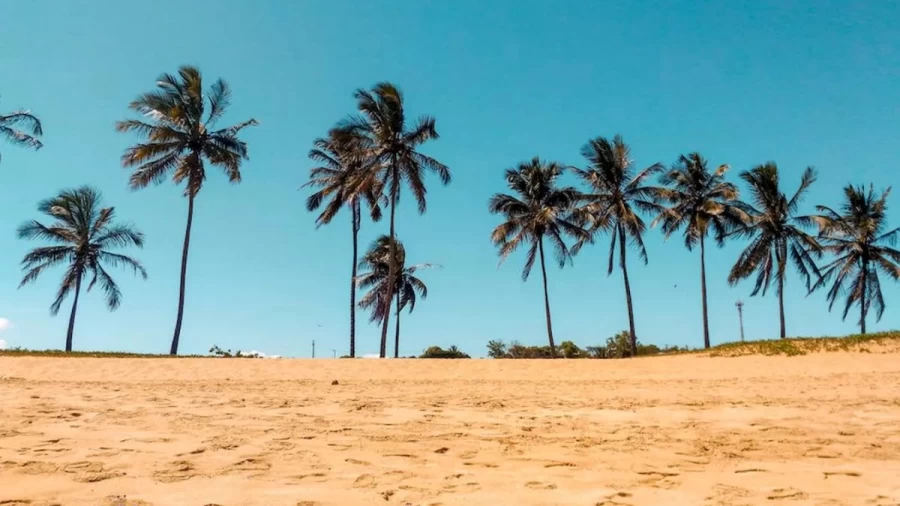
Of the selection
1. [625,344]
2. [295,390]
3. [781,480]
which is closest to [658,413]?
[781,480]

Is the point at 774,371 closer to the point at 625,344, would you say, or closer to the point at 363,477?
the point at 363,477

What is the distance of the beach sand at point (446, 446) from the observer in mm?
3592

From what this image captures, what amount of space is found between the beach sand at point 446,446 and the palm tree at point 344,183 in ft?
55.1

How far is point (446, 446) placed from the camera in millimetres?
5051

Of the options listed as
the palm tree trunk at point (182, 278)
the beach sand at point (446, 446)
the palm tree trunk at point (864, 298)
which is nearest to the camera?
the beach sand at point (446, 446)

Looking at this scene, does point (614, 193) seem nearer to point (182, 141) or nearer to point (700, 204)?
point (700, 204)

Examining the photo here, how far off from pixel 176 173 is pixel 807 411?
948 inches

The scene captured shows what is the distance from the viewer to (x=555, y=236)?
28.4 m

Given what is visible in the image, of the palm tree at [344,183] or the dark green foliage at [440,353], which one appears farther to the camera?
the dark green foliage at [440,353]

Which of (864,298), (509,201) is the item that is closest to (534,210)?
(509,201)

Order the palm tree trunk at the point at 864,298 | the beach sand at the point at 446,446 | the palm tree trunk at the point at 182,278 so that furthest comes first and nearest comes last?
the palm tree trunk at the point at 864,298
the palm tree trunk at the point at 182,278
the beach sand at the point at 446,446

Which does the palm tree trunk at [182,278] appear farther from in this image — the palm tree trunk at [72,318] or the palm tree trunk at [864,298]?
the palm tree trunk at [864,298]

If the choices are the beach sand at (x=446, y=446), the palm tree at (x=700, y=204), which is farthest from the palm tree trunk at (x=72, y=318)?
the palm tree at (x=700, y=204)

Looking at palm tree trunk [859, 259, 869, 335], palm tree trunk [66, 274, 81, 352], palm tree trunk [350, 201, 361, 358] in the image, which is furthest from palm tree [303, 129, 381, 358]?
palm tree trunk [859, 259, 869, 335]
